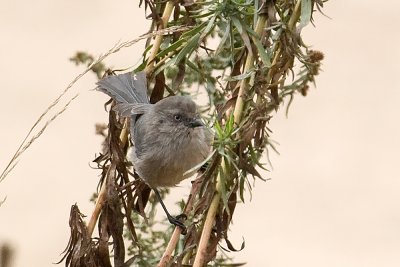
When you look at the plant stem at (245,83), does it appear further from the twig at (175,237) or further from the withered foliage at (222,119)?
the twig at (175,237)

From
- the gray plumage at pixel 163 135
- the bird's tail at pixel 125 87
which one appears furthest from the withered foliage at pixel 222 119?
the gray plumage at pixel 163 135

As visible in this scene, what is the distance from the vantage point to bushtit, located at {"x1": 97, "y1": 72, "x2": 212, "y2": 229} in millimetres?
2988

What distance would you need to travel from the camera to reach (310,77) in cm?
274

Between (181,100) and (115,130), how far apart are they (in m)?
0.70

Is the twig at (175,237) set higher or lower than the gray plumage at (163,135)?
lower

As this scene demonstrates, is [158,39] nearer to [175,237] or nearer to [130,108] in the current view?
[130,108]

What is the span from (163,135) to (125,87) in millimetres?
439

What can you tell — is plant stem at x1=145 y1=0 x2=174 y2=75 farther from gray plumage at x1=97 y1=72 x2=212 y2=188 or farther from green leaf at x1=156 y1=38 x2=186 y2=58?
gray plumage at x1=97 y1=72 x2=212 y2=188

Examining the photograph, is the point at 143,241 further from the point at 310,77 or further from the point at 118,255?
the point at 310,77

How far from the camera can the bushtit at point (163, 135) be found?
2.99m

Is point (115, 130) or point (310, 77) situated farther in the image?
point (310, 77)

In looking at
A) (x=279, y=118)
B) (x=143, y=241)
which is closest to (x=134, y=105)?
(x=143, y=241)

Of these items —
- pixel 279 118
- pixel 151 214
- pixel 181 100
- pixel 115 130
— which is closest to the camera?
pixel 115 130

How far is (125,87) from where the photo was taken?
9.81ft
